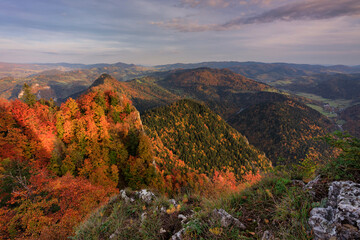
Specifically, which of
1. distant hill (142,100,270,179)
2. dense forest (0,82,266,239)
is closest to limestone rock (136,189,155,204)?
dense forest (0,82,266,239)

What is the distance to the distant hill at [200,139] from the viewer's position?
371ft

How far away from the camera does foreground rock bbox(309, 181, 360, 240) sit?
3994 millimetres

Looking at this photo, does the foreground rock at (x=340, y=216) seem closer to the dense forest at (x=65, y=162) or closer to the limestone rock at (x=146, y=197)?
the dense forest at (x=65, y=162)

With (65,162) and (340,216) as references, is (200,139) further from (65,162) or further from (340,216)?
(340,216)

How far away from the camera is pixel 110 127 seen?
40938 millimetres

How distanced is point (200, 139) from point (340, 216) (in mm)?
131074

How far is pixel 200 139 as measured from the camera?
439 ft

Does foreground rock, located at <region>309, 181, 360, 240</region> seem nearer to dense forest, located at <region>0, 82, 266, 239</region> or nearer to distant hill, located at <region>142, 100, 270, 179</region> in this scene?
dense forest, located at <region>0, 82, 266, 239</region>

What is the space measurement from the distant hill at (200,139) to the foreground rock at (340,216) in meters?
101

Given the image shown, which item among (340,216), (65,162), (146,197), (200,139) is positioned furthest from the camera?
(200,139)

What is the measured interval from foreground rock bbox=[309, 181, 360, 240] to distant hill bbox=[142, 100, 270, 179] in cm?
10128

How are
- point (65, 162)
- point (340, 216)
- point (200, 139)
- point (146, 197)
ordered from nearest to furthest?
point (340, 216), point (146, 197), point (65, 162), point (200, 139)

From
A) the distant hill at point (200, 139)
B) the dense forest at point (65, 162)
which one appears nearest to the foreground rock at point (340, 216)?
the dense forest at point (65, 162)

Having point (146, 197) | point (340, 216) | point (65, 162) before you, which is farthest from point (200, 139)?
point (340, 216)
